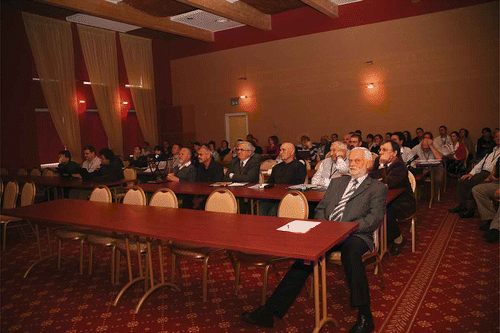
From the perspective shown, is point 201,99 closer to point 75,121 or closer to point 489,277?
point 75,121

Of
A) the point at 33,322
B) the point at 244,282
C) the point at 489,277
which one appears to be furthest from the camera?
the point at 244,282

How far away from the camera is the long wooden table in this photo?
2811 millimetres

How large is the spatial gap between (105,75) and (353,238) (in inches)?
480

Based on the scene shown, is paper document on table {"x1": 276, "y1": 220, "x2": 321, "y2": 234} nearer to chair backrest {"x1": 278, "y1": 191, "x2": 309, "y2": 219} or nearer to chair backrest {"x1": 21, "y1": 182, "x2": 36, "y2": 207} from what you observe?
chair backrest {"x1": 278, "y1": 191, "x2": 309, "y2": 219}

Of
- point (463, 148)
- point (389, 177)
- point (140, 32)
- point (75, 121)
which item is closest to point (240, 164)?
point (389, 177)

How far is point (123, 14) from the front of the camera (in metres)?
11.1

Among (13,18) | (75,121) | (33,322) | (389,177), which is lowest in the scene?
(33,322)

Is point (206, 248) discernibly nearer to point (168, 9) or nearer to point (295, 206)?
point (295, 206)

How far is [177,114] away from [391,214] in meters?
12.6

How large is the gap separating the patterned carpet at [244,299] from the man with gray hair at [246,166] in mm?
1647

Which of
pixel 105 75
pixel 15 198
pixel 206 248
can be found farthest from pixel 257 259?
pixel 105 75

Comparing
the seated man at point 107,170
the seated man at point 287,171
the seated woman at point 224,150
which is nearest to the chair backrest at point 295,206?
the seated man at point 287,171

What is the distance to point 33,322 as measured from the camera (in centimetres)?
364

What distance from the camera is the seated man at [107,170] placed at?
7406 mm
